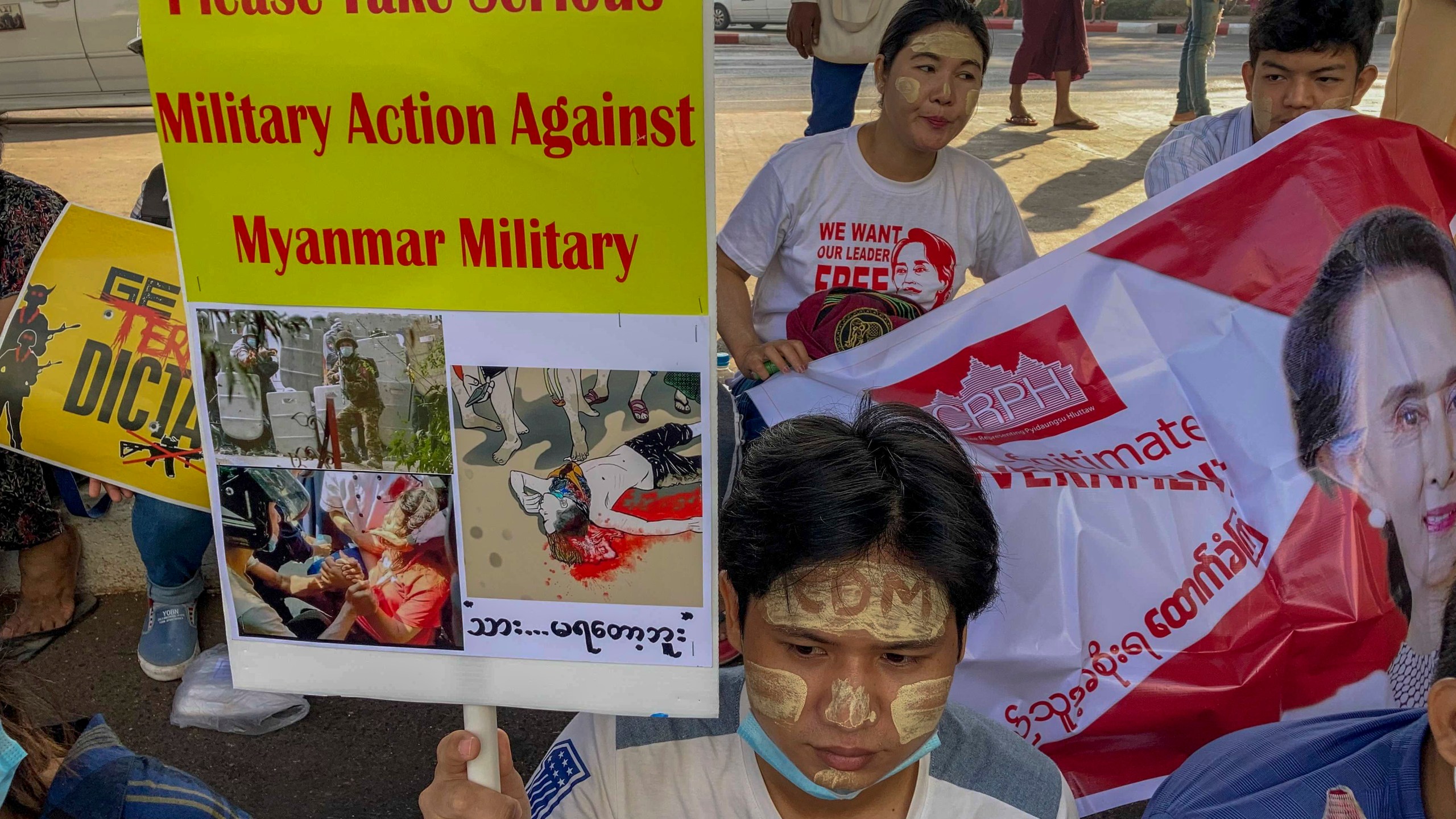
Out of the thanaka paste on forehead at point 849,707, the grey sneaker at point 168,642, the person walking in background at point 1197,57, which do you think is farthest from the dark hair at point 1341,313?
the person walking in background at point 1197,57

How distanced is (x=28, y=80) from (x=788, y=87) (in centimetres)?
663

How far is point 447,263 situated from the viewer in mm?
1213

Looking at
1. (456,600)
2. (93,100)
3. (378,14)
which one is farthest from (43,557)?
(93,100)

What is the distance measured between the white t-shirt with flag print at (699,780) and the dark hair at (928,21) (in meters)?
1.92

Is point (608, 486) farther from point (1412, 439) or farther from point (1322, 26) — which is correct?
point (1322, 26)

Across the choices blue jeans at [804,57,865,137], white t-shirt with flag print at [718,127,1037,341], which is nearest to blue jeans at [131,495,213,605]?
white t-shirt with flag print at [718,127,1037,341]

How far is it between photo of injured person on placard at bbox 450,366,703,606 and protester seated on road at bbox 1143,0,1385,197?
196cm

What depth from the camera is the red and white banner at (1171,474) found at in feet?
6.77

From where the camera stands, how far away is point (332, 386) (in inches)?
49.2

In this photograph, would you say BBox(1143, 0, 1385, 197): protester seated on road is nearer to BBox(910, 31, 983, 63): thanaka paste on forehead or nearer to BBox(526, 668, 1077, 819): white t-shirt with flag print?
BBox(910, 31, 983, 63): thanaka paste on forehead

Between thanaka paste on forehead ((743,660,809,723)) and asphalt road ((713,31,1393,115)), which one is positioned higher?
thanaka paste on forehead ((743,660,809,723))

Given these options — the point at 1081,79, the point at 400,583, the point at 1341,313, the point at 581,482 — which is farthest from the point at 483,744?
the point at 1081,79

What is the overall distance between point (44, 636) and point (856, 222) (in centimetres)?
235

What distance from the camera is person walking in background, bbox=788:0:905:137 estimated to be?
4160 millimetres
